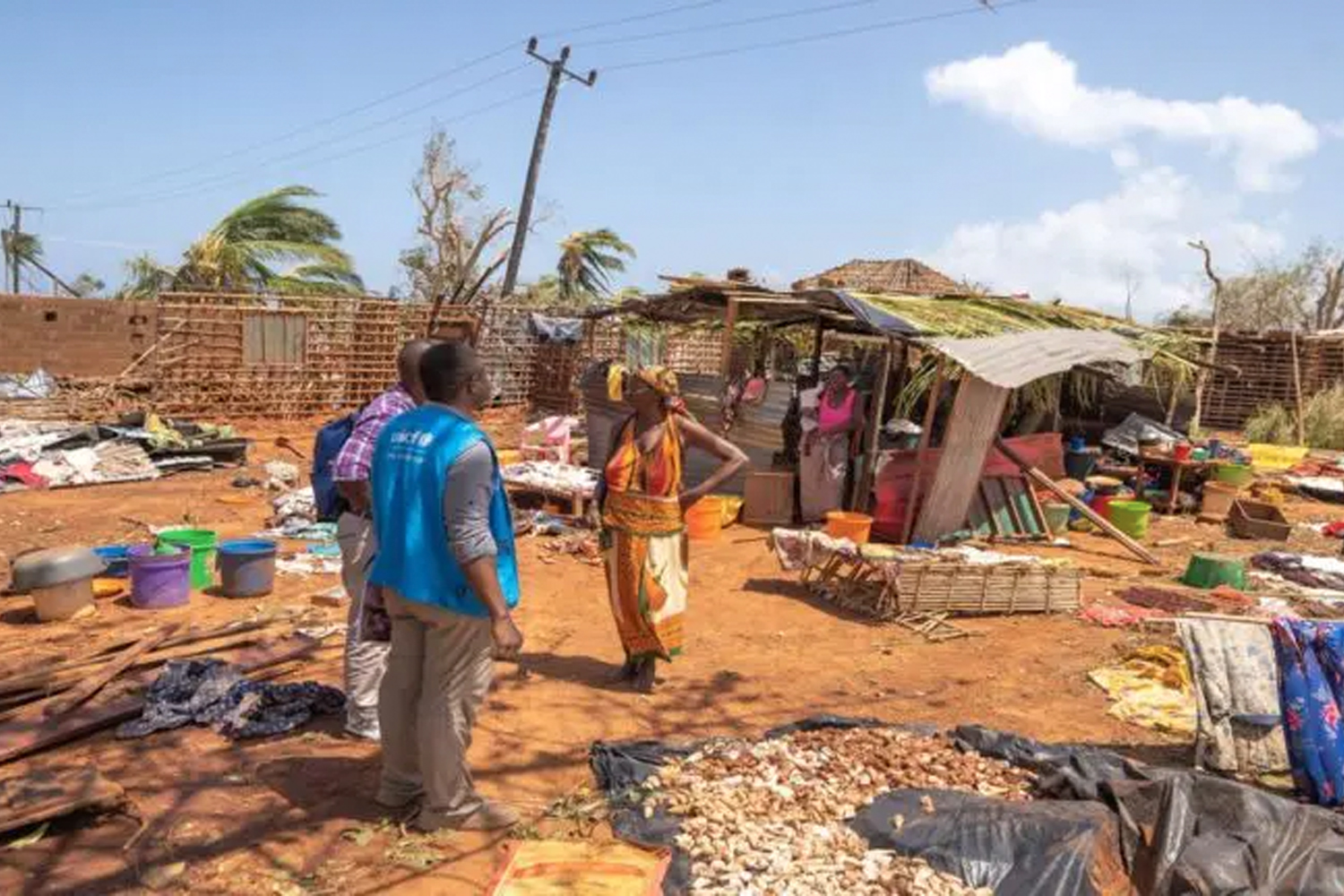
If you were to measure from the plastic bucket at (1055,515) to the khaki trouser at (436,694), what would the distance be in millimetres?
7751

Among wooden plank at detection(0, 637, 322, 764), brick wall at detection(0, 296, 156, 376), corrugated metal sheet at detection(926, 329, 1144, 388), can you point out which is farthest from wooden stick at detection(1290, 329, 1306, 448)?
brick wall at detection(0, 296, 156, 376)

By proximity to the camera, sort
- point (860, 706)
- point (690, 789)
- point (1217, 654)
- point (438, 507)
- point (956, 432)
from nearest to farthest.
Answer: point (438, 507) → point (690, 789) → point (1217, 654) → point (860, 706) → point (956, 432)

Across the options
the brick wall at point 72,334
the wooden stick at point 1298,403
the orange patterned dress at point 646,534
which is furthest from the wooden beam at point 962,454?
the brick wall at point 72,334

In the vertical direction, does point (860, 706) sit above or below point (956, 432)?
below

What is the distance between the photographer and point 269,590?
670 cm

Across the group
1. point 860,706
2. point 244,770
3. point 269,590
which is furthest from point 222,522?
point 860,706

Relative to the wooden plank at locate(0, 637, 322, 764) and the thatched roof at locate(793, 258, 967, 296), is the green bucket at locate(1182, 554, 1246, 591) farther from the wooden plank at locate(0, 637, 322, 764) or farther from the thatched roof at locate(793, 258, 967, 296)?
the thatched roof at locate(793, 258, 967, 296)

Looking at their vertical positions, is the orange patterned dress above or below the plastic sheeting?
above

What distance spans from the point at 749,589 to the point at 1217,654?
3.77 metres

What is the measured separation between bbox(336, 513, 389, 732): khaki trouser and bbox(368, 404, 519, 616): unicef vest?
72 centimetres

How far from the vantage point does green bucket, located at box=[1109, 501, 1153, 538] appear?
31.7 ft

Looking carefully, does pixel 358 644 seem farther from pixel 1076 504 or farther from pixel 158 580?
pixel 1076 504

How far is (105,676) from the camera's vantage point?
185 inches

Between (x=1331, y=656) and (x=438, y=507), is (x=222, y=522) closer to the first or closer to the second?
(x=438, y=507)
